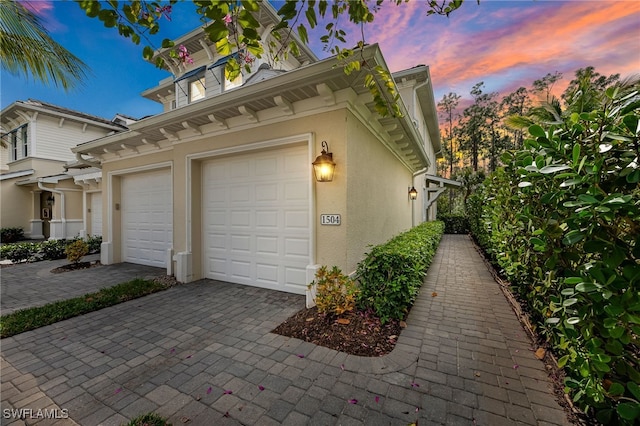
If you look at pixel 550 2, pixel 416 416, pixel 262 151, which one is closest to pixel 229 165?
pixel 262 151

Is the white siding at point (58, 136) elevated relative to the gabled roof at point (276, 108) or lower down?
elevated

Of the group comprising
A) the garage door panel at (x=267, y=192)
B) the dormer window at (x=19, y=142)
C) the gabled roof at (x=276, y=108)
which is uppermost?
the dormer window at (x=19, y=142)

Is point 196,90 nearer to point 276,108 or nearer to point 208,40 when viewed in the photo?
point 208,40

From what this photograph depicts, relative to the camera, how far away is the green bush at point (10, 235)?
12176 millimetres

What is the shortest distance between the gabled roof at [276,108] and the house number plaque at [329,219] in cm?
171

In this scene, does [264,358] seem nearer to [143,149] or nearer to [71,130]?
[143,149]

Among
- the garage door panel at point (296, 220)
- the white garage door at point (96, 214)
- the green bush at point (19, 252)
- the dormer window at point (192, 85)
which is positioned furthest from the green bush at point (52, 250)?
the garage door panel at point (296, 220)

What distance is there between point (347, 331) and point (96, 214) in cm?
1167

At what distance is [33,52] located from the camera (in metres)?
4.38

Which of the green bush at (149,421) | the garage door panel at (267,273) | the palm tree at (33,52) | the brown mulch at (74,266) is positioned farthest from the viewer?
the brown mulch at (74,266)

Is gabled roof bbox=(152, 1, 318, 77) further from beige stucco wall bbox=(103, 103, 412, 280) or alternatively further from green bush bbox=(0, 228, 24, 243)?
green bush bbox=(0, 228, 24, 243)

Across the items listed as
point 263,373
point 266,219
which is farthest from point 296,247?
point 263,373

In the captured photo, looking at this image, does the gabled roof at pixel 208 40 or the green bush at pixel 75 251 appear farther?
the gabled roof at pixel 208 40

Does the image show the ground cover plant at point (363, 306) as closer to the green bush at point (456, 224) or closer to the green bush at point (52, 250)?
the green bush at point (52, 250)
